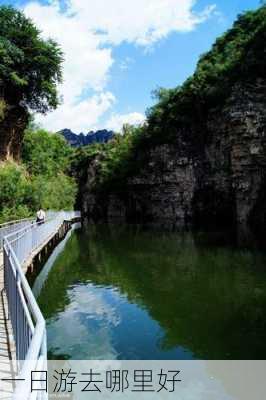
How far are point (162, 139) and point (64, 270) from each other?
49065 millimetres

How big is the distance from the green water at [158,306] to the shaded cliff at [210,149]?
2361 centimetres

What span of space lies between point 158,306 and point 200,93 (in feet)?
179

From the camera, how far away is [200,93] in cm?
6675

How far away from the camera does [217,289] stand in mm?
18312

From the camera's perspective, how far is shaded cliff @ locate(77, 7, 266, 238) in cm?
4981

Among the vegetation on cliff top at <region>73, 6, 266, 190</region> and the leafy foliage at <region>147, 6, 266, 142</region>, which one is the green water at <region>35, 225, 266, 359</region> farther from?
the vegetation on cliff top at <region>73, 6, 266, 190</region>

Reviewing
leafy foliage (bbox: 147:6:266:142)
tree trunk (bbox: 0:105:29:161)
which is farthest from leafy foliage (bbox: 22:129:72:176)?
leafy foliage (bbox: 147:6:266:142)

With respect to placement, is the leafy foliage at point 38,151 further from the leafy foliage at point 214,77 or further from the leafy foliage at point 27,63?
the leafy foliage at point 214,77

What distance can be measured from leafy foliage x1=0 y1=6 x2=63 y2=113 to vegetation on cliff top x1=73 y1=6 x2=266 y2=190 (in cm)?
2092

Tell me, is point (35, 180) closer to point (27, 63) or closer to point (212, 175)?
point (27, 63)

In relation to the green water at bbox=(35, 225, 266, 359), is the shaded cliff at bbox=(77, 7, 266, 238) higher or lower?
higher

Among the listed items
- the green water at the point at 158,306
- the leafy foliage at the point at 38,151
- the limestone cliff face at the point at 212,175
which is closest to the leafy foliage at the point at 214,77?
the limestone cliff face at the point at 212,175

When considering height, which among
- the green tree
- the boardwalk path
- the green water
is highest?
the green tree

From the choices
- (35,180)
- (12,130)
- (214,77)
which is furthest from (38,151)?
(214,77)
